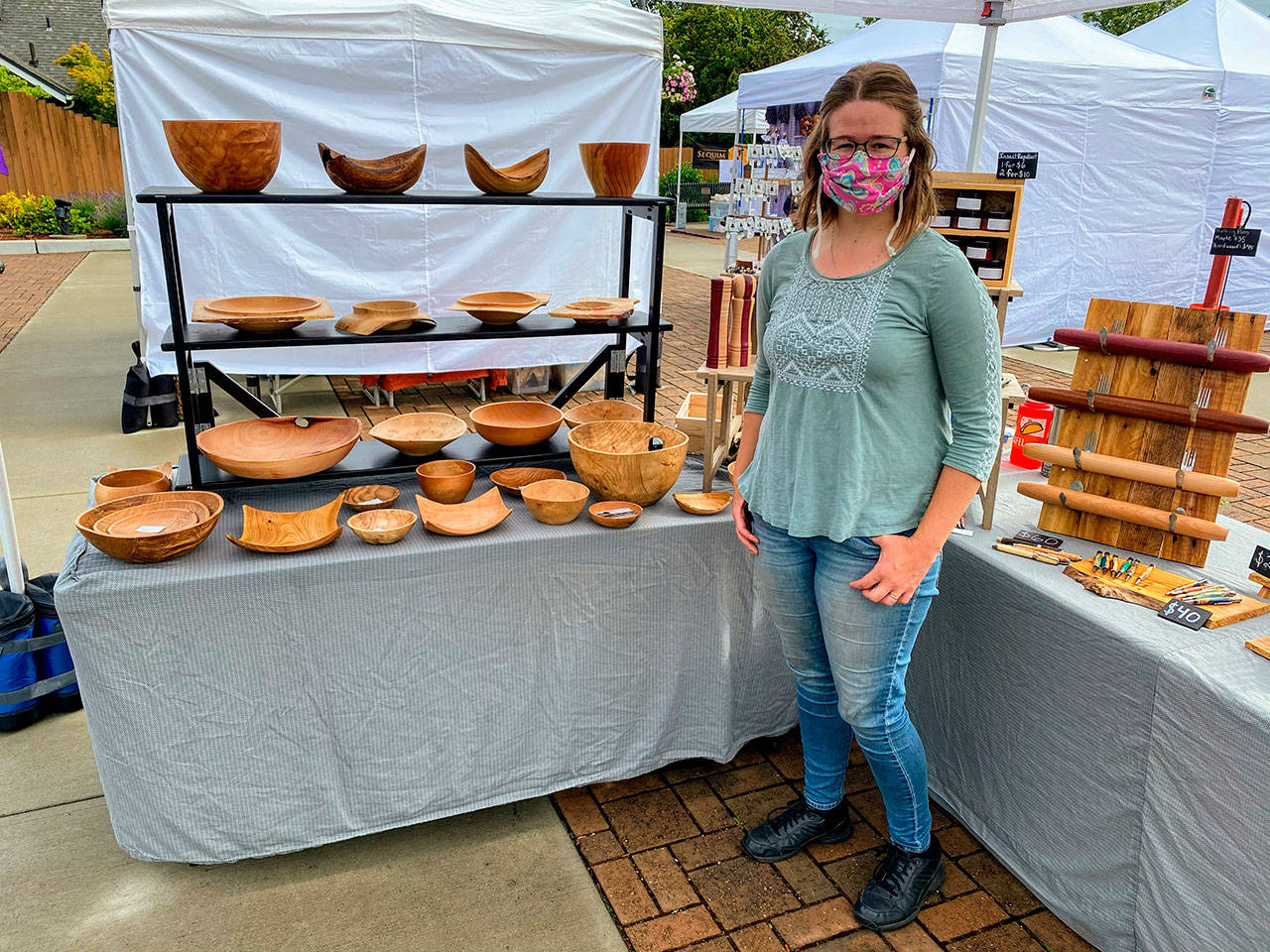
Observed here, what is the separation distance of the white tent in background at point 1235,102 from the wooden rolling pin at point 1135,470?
7709 millimetres

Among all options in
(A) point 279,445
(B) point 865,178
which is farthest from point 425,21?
(B) point 865,178

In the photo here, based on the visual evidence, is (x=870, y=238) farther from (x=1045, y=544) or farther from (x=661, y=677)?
(x=661, y=677)

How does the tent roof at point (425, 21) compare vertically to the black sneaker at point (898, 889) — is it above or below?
above

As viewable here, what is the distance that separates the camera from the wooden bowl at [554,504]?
2252 millimetres

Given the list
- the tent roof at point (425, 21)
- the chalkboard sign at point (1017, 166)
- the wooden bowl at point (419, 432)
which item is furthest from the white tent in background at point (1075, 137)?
the wooden bowl at point (419, 432)

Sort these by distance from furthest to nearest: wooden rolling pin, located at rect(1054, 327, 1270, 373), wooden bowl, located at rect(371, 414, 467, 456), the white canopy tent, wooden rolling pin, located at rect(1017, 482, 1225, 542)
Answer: the white canopy tent
wooden bowl, located at rect(371, 414, 467, 456)
wooden rolling pin, located at rect(1017, 482, 1225, 542)
wooden rolling pin, located at rect(1054, 327, 1270, 373)

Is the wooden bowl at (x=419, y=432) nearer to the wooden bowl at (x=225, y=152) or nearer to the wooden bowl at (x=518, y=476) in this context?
the wooden bowl at (x=518, y=476)

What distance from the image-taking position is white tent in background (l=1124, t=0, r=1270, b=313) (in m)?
8.22

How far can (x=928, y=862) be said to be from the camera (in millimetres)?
2070

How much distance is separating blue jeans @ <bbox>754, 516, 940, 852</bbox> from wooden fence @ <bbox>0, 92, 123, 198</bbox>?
57.8 ft

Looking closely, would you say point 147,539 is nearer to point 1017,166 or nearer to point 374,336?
point 374,336

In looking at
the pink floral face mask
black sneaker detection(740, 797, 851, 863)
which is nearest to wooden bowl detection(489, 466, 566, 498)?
black sneaker detection(740, 797, 851, 863)

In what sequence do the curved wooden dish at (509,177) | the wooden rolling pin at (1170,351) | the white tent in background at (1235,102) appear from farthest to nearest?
the white tent in background at (1235,102) < the curved wooden dish at (509,177) < the wooden rolling pin at (1170,351)

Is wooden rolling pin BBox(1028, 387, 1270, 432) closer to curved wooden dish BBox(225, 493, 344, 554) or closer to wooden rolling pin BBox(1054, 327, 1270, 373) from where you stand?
wooden rolling pin BBox(1054, 327, 1270, 373)
